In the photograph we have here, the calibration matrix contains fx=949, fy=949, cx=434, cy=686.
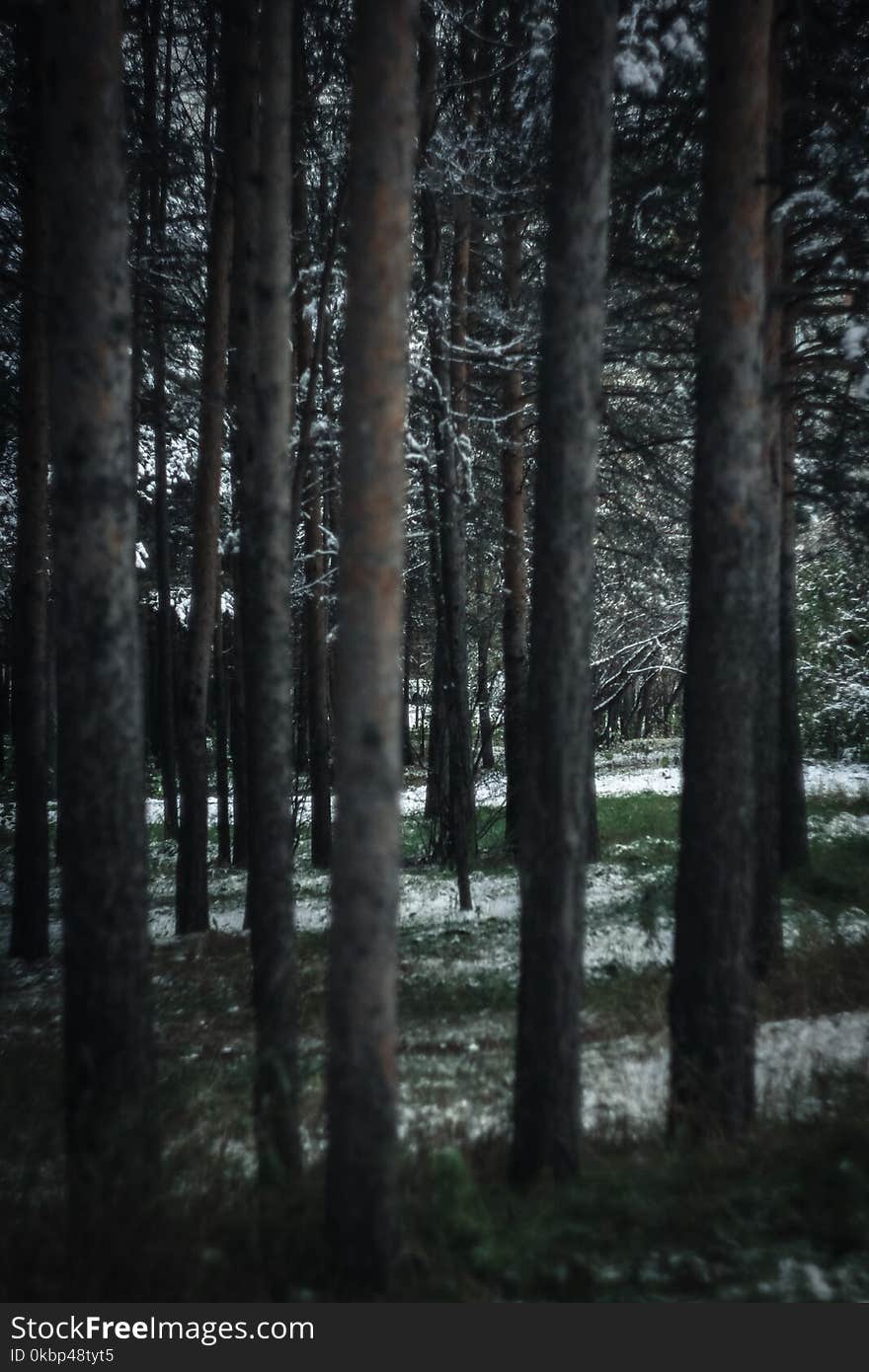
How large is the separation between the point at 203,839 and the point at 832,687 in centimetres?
1748

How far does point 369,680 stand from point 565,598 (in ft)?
4.95

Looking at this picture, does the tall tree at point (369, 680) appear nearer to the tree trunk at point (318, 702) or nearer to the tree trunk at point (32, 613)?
the tree trunk at point (32, 613)

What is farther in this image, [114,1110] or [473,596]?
[473,596]

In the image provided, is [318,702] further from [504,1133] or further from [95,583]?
[95,583]

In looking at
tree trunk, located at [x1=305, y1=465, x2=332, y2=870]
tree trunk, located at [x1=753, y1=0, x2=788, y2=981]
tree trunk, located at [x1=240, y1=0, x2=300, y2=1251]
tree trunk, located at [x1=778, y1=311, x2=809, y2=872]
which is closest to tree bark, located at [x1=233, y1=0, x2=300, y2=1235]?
tree trunk, located at [x1=240, y1=0, x2=300, y2=1251]

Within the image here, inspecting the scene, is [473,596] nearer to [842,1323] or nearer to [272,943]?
[272,943]

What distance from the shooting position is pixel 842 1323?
3.83 m

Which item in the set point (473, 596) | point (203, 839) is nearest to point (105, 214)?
point (203, 839)

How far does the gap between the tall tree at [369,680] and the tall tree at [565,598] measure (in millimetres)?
1228

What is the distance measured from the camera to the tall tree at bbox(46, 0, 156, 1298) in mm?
4551

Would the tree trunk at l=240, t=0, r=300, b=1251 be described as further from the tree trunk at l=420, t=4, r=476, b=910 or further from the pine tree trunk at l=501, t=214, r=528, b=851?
the pine tree trunk at l=501, t=214, r=528, b=851

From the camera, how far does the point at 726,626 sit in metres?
5.58

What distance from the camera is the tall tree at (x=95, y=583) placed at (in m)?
4.55

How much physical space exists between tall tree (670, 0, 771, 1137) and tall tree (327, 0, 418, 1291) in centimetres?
235
